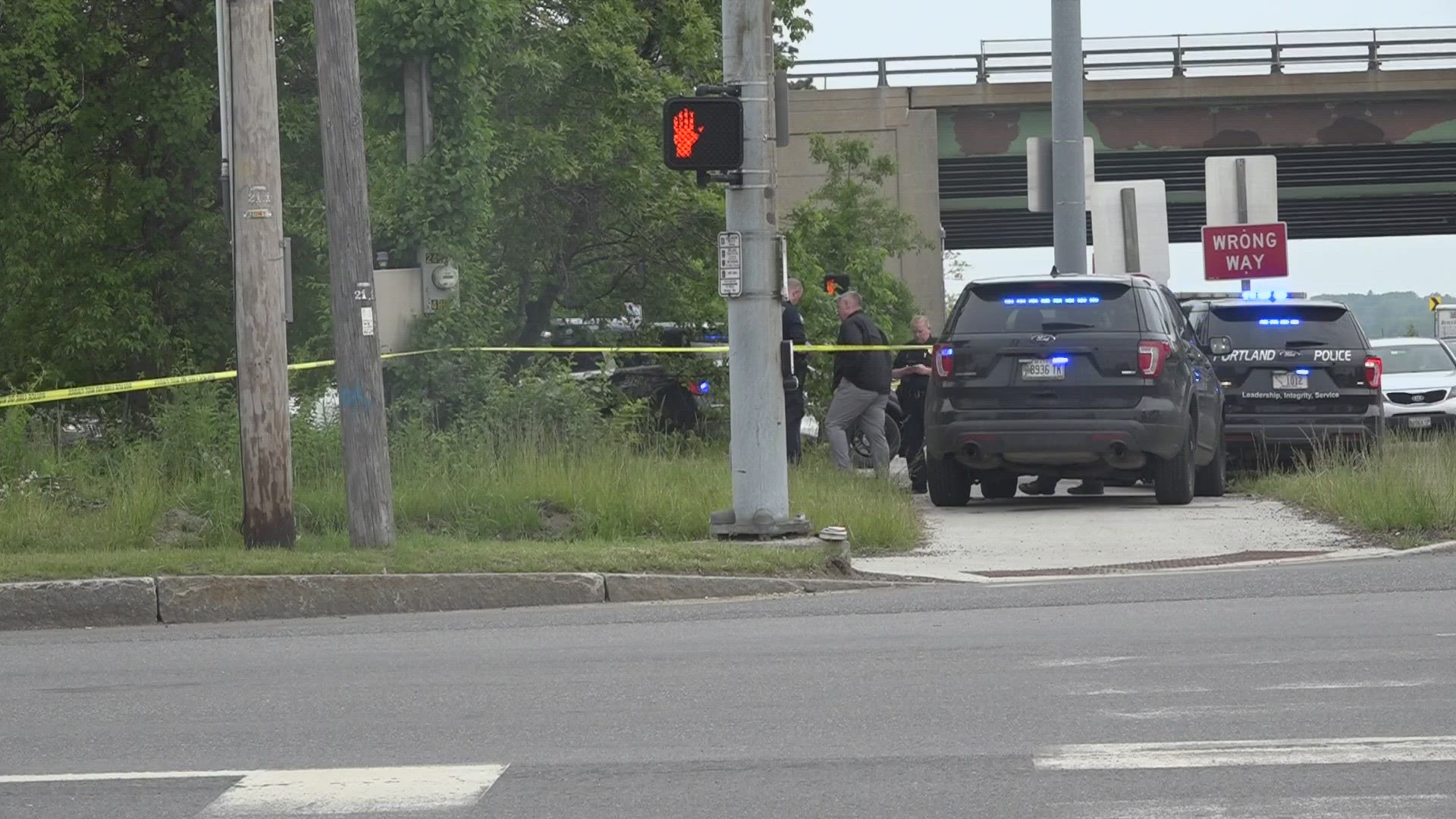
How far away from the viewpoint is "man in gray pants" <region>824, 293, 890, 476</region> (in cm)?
1780

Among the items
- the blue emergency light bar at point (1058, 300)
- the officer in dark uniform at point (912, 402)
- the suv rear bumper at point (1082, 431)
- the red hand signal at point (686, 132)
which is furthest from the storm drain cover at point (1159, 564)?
the officer in dark uniform at point (912, 402)

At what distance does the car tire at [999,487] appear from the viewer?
57.9 ft

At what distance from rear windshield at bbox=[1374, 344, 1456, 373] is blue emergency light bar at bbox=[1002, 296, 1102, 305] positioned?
1264 cm

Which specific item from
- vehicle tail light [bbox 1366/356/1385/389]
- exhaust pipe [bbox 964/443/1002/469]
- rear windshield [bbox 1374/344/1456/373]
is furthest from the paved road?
rear windshield [bbox 1374/344/1456/373]

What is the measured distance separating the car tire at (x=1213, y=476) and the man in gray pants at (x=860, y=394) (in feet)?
8.92

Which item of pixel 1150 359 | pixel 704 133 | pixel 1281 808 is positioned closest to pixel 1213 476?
pixel 1150 359

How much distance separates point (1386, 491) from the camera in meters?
14.0

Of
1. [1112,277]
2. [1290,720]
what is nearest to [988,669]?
[1290,720]

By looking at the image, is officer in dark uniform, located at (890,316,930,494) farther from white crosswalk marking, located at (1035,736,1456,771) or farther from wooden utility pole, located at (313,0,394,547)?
white crosswalk marking, located at (1035,736,1456,771)

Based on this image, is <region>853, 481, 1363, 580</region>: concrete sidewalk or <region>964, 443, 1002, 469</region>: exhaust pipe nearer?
<region>853, 481, 1363, 580</region>: concrete sidewalk

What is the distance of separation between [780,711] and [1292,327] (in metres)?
12.9

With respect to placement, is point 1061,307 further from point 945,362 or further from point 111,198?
point 111,198

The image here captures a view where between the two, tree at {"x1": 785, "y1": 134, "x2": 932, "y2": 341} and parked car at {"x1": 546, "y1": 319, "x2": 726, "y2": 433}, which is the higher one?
tree at {"x1": 785, "y1": 134, "x2": 932, "y2": 341}

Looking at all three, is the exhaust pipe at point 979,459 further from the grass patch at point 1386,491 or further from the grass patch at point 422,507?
the grass patch at point 1386,491
